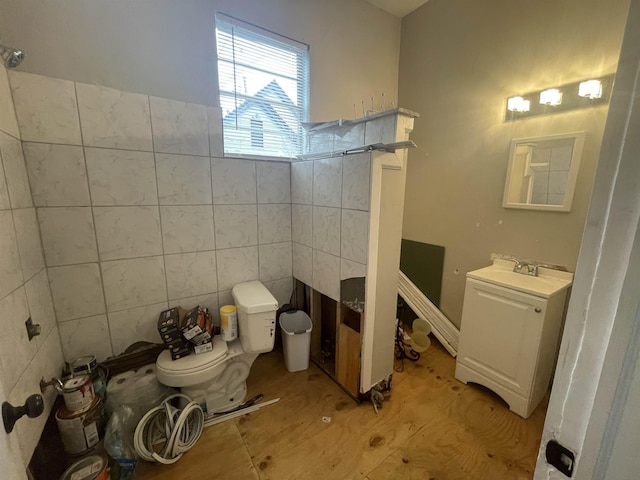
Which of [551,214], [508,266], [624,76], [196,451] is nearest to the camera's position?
[624,76]

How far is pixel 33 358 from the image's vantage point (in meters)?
1.15

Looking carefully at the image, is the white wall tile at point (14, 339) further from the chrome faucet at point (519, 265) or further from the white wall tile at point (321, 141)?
the chrome faucet at point (519, 265)

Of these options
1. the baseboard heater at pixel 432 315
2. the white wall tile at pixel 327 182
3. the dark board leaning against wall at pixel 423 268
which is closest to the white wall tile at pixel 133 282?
the white wall tile at pixel 327 182

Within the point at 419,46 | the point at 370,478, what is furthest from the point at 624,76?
the point at 419,46

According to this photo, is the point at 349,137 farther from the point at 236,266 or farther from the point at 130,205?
the point at 130,205

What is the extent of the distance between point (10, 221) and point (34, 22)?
3.27 ft

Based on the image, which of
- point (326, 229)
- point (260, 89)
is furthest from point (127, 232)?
point (260, 89)

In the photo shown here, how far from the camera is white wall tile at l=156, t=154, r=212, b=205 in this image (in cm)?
169

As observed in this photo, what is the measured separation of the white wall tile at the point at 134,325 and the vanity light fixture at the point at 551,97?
2.86 m

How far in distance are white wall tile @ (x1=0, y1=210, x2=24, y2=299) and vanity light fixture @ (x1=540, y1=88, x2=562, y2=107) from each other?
2.93 m

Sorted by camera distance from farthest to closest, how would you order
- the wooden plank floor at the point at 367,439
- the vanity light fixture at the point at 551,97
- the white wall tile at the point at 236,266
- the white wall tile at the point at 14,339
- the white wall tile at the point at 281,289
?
the white wall tile at the point at 281,289, the white wall tile at the point at 236,266, the vanity light fixture at the point at 551,97, the wooden plank floor at the point at 367,439, the white wall tile at the point at 14,339

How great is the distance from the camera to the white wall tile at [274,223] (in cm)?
209

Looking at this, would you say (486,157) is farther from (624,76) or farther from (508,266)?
(624,76)

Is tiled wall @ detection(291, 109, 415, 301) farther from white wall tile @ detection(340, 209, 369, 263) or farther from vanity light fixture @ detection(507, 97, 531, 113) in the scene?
vanity light fixture @ detection(507, 97, 531, 113)
